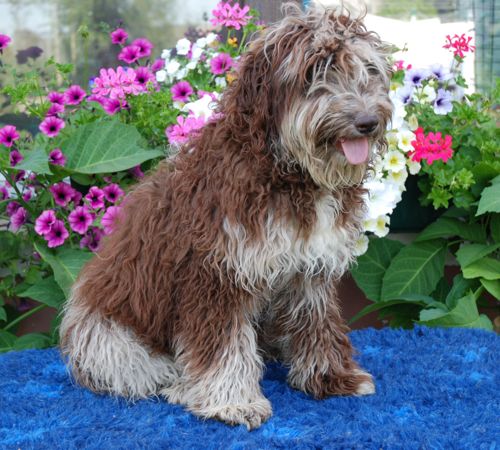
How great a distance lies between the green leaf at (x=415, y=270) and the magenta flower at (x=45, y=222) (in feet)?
5.70

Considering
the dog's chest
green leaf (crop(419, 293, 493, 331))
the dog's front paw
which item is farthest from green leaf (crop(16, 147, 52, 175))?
green leaf (crop(419, 293, 493, 331))

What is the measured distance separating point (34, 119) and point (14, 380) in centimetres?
195

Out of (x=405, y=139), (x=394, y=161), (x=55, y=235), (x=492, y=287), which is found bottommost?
(x=492, y=287)

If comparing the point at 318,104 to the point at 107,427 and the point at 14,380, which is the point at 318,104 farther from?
the point at 14,380

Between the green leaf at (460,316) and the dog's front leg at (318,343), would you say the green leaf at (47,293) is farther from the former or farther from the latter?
the green leaf at (460,316)

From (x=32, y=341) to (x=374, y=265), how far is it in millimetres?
1857

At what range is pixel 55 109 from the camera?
4.18 m

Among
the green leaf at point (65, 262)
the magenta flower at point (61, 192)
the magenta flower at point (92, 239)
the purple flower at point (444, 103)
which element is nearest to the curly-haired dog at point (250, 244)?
the green leaf at point (65, 262)

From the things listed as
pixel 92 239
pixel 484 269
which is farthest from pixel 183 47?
pixel 484 269

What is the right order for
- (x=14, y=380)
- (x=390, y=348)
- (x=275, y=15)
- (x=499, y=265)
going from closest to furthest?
1. (x=14, y=380)
2. (x=390, y=348)
3. (x=499, y=265)
4. (x=275, y=15)

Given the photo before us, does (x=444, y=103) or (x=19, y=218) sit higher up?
(x=444, y=103)

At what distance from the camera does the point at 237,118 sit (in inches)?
107

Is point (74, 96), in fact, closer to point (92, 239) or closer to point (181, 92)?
point (181, 92)

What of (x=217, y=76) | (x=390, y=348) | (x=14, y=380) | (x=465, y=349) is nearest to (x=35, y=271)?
(x=14, y=380)
